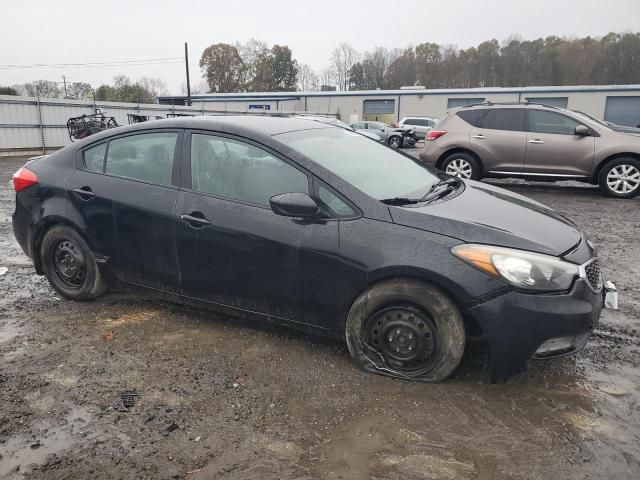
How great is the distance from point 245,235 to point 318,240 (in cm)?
52

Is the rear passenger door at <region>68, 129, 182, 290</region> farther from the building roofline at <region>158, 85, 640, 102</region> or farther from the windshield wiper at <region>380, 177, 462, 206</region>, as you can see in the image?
the building roofline at <region>158, 85, 640, 102</region>

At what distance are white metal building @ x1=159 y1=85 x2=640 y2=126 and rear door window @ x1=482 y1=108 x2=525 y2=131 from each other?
1353 inches

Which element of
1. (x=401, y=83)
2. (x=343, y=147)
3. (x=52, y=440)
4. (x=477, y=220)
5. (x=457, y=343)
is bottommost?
(x=52, y=440)

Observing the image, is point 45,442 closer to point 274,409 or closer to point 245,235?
point 274,409

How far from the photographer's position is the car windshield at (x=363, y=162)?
128 inches

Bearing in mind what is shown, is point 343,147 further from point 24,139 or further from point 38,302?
point 24,139

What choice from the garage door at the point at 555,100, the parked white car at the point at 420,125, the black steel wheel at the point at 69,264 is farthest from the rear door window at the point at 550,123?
the garage door at the point at 555,100

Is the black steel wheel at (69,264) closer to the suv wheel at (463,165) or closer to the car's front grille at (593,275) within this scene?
the car's front grille at (593,275)

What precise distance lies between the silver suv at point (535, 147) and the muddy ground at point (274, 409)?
610 cm

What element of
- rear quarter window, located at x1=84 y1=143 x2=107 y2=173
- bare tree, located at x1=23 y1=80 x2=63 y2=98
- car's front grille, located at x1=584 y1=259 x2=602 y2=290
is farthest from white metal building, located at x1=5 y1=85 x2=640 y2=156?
bare tree, located at x1=23 y1=80 x2=63 y2=98

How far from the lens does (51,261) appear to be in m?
4.18

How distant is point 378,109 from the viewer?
50.0m

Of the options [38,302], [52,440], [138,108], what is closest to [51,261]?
[38,302]

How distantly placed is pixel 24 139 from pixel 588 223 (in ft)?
65.4
